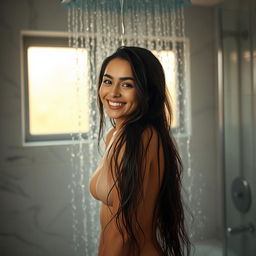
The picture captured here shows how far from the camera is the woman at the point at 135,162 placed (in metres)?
0.94

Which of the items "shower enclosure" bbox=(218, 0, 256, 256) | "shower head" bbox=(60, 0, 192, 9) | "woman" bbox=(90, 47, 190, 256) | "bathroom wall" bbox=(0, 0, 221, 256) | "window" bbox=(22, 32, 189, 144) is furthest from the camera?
"window" bbox=(22, 32, 189, 144)

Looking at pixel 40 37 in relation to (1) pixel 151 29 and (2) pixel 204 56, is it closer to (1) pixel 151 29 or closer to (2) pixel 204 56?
(1) pixel 151 29

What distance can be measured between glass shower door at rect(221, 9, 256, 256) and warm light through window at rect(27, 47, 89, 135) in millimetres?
1170

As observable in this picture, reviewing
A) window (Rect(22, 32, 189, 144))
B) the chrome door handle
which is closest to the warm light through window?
window (Rect(22, 32, 189, 144))

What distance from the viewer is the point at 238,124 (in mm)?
1603

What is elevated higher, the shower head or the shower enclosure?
the shower head

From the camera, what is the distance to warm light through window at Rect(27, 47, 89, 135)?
8.15 feet

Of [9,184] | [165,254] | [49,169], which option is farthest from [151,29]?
[165,254]

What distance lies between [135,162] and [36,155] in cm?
160

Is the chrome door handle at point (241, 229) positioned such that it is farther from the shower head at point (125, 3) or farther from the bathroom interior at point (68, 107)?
the bathroom interior at point (68, 107)

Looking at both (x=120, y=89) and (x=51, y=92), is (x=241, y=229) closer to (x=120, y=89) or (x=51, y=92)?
(x=120, y=89)

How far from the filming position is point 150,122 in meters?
1.05

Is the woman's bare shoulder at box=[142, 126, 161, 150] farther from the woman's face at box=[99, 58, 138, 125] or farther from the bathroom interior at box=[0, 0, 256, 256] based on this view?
the bathroom interior at box=[0, 0, 256, 256]

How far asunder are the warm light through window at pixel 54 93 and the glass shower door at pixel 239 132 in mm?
1170
